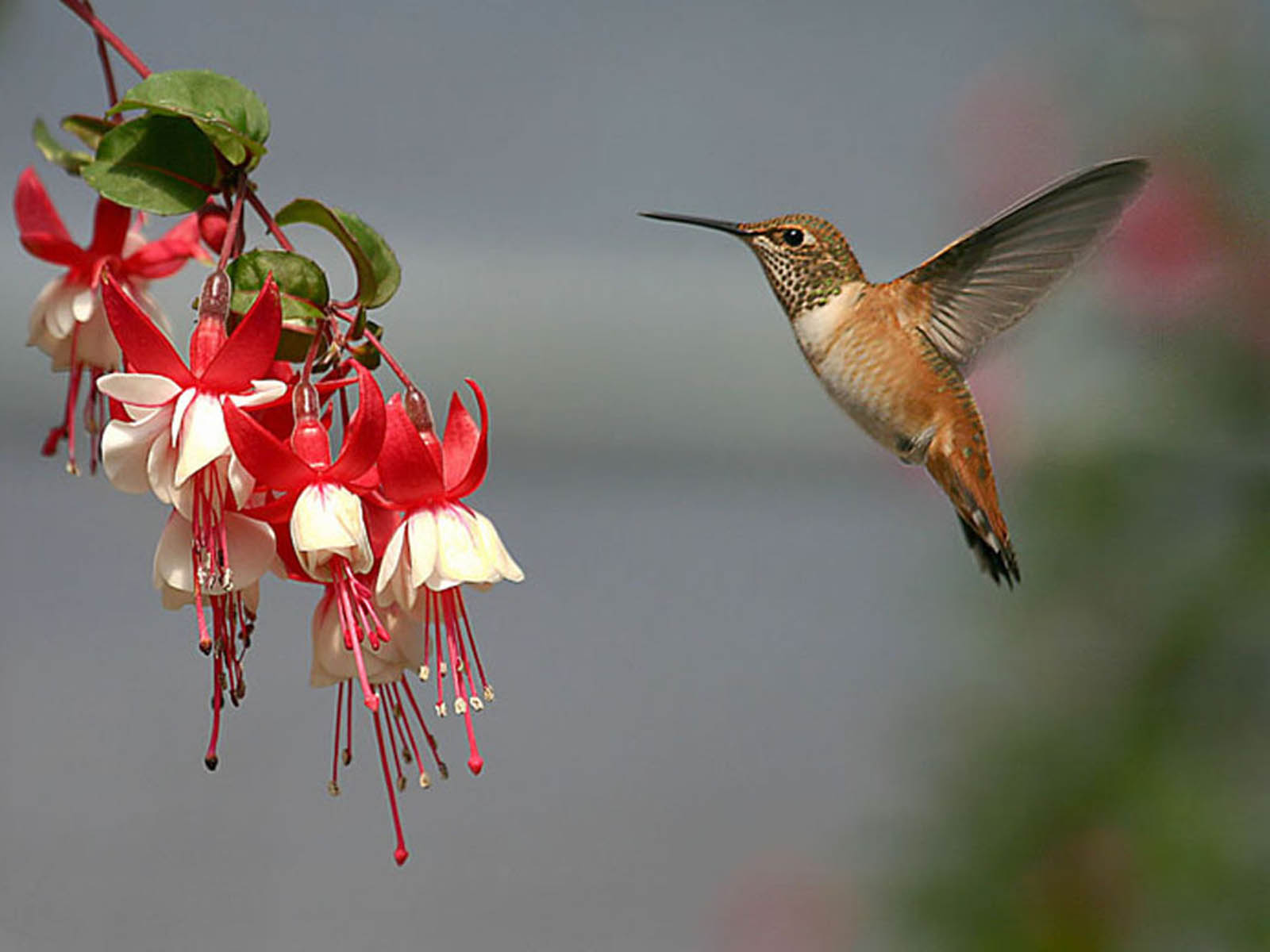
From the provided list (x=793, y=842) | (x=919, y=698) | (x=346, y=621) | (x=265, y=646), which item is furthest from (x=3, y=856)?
(x=346, y=621)

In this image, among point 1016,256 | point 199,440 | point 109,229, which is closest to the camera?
point 199,440

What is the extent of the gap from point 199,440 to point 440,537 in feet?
0.27

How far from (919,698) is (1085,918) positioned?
10.5 inches

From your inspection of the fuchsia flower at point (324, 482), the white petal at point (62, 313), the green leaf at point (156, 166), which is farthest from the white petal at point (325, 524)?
the white petal at point (62, 313)

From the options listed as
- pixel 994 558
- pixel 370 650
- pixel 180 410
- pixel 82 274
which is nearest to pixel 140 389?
pixel 180 410

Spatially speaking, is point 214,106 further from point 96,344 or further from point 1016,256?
point 1016,256

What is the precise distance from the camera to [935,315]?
0.56 metres

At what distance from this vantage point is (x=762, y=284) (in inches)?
95.4

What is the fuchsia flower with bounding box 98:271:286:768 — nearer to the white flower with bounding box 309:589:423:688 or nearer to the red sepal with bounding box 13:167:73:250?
the white flower with bounding box 309:589:423:688

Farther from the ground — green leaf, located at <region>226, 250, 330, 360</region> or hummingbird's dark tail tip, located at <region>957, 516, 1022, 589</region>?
green leaf, located at <region>226, 250, 330, 360</region>

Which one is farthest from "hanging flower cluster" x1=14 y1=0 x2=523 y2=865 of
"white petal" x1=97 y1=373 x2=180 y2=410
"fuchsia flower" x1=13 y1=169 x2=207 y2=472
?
"fuchsia flower" x1=13 y1=169 x2=207 y2=472

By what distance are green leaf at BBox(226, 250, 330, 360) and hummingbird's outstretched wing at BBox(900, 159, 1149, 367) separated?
0.74ft

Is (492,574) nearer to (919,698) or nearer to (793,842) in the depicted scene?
(919,698)

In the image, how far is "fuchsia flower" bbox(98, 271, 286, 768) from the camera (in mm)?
426
